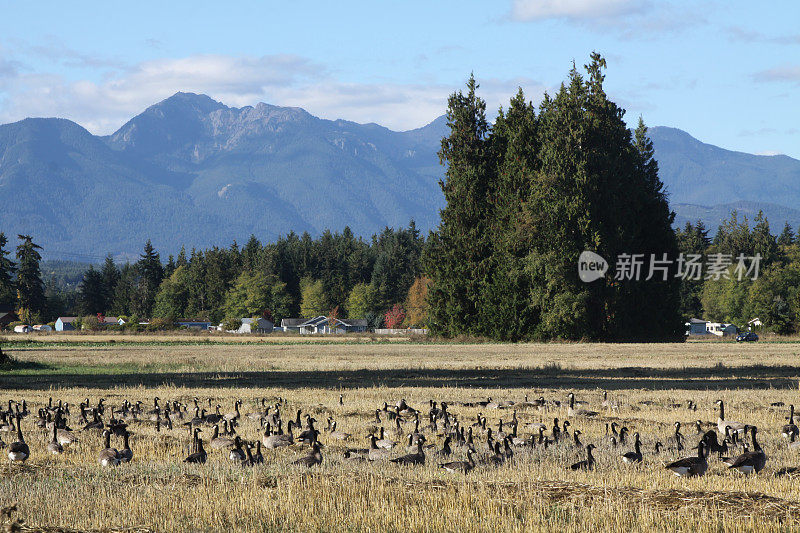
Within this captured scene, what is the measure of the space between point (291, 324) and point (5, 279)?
189 feet

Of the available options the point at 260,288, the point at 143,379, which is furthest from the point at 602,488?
the point at 260,288

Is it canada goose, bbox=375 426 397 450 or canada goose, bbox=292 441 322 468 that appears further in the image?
canada goose, bbox=375 426 397 450

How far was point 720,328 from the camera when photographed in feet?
522

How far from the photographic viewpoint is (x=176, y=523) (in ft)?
35.9

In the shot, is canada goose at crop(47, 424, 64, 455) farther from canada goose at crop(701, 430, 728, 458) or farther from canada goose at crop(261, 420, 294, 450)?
canada goose at crop(701, 430, 728, 458)

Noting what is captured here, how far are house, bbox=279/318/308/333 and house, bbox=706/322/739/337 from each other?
85035mm

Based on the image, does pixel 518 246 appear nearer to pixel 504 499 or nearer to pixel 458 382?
pixel 458 382

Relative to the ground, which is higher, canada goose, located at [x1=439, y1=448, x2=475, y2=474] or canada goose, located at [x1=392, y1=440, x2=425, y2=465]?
canada goose, located at [x1=439, y1=448, x2=475, y2=474]

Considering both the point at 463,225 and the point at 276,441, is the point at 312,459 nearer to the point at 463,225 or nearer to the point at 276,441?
the point at 276,441

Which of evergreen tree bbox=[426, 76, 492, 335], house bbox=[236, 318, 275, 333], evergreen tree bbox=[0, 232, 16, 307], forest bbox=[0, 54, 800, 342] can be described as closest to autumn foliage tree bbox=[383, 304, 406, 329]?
house bbox=[236, 318, 275, 333]

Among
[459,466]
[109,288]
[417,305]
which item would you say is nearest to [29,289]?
[109,288]

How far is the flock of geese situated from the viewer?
15703 millimetres

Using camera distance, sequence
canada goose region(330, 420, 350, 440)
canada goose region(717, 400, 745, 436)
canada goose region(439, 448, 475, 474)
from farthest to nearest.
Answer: canada goose region(717, 400, 745, 436), canada goose region(330, 420, 350, 440), canada goose region(439, 448, 475, 474)

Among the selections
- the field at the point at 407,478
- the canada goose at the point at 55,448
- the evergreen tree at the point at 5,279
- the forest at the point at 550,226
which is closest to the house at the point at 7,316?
the evergreen tree at the point at 5,279
